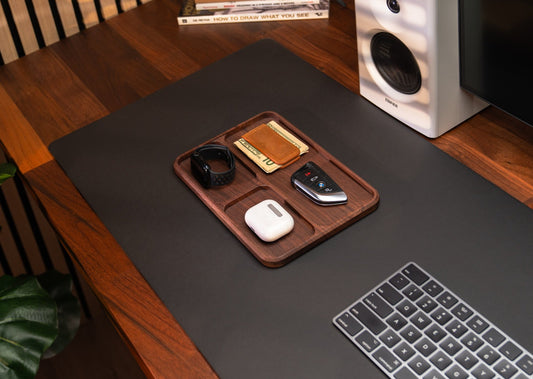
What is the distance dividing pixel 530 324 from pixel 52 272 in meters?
0.96

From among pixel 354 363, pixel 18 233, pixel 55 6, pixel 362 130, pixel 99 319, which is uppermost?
pixel 55 6

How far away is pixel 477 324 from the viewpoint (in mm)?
765

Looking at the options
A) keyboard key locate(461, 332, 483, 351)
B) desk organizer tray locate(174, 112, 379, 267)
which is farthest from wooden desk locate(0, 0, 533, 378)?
keyboard key locate(461, 332, 483, 351)

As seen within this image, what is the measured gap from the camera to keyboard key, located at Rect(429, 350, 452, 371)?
2.42 ft

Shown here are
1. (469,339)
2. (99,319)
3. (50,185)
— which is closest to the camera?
(469,339)

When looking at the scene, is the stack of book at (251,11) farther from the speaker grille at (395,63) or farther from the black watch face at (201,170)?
the black watch face at (201,170)

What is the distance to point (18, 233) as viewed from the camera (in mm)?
1609

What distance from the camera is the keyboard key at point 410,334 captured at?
77 cm

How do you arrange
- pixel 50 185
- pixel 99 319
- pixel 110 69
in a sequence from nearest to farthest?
pixel 50 185
pixel 110 69
pixel 99 319

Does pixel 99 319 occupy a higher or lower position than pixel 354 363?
lower

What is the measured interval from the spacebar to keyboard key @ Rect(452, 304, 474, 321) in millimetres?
88

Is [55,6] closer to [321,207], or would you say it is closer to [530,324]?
[321,207]

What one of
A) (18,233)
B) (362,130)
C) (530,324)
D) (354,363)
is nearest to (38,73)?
(18,233)

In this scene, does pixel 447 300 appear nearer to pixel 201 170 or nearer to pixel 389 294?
pixel 389 294
